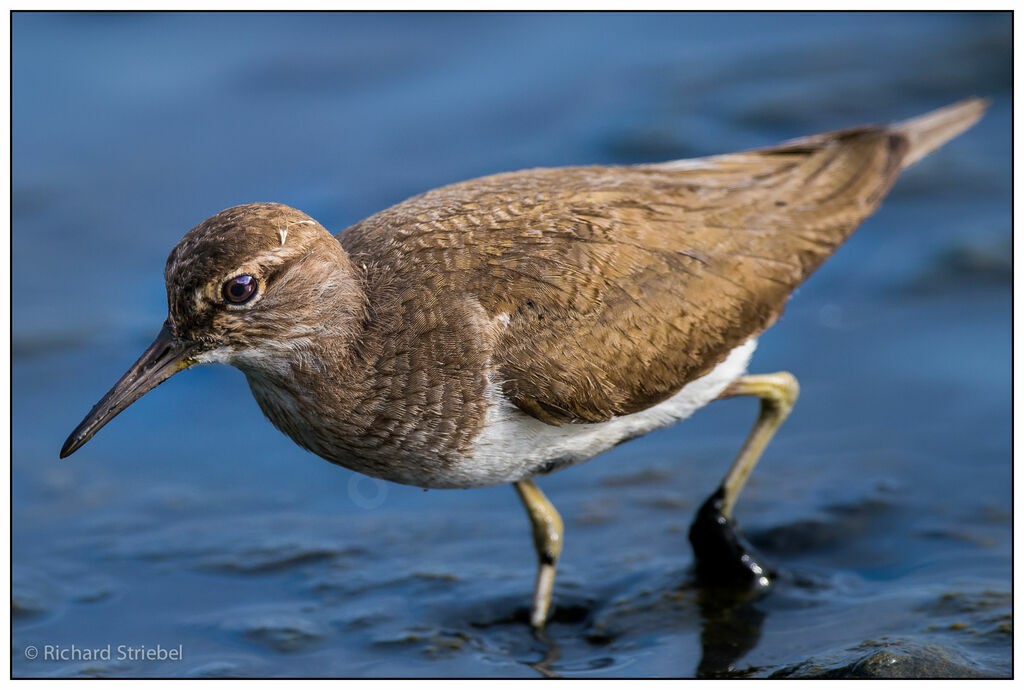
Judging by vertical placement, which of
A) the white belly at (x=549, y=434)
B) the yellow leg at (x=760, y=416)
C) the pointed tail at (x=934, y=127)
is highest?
the pointed tail at (x=934, y=127)

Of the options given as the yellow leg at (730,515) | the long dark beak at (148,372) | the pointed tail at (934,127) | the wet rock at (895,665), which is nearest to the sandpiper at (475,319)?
the long dark beak at (148,372)

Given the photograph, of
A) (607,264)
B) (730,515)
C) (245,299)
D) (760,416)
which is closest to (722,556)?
(730,515)

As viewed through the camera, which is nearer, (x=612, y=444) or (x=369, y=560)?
(x=612, y=444)

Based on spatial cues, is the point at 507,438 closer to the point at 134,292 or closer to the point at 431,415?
the point at 431,415

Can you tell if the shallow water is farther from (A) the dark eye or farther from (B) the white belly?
(A) the dark eye

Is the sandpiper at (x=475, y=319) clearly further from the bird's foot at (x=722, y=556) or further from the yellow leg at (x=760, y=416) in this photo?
the bird's foot at (x=722, y=556)

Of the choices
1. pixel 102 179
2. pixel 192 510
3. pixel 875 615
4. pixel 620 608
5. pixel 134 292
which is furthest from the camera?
pixel 102 179

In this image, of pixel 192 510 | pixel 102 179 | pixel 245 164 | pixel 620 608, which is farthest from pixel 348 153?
pixel 620 608
